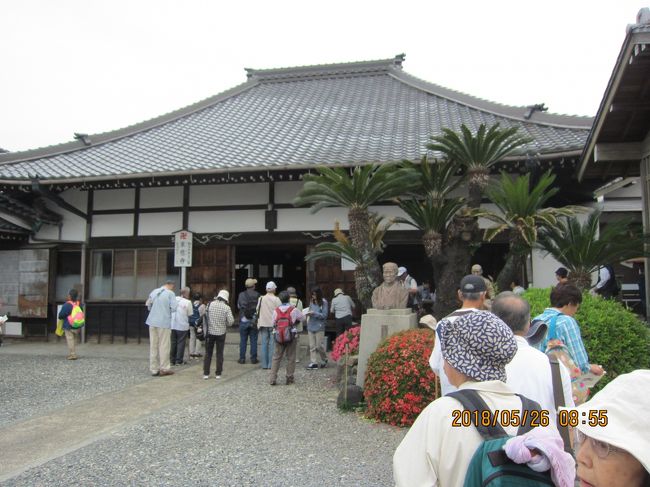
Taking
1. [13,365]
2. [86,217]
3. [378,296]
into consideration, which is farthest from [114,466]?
[86,217]

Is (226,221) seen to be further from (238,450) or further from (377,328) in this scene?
(238,450)

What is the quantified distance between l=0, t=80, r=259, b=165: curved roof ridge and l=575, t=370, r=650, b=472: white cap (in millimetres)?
13853

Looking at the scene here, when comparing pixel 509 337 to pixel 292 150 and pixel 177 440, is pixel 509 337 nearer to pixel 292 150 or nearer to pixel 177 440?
pixel 177 440

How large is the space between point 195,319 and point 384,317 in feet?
16.0

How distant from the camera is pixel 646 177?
6.75 meters

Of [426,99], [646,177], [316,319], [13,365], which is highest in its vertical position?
[426,99]

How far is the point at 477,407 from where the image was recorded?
4.85 ft

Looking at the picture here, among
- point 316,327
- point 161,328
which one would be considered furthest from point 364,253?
point 161,328

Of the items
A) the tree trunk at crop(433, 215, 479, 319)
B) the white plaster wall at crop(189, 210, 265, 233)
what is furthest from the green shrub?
the white plaster wall at crop(189, 210, 265, 233)

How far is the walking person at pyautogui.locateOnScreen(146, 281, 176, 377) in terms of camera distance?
8109mm

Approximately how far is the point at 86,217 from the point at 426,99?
9952 mm

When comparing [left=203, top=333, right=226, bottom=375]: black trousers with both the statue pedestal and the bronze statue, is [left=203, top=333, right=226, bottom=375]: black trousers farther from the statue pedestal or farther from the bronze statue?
the bronze statue

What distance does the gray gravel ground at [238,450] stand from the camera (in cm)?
390

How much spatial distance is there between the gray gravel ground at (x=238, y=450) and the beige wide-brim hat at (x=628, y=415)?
299 cm
